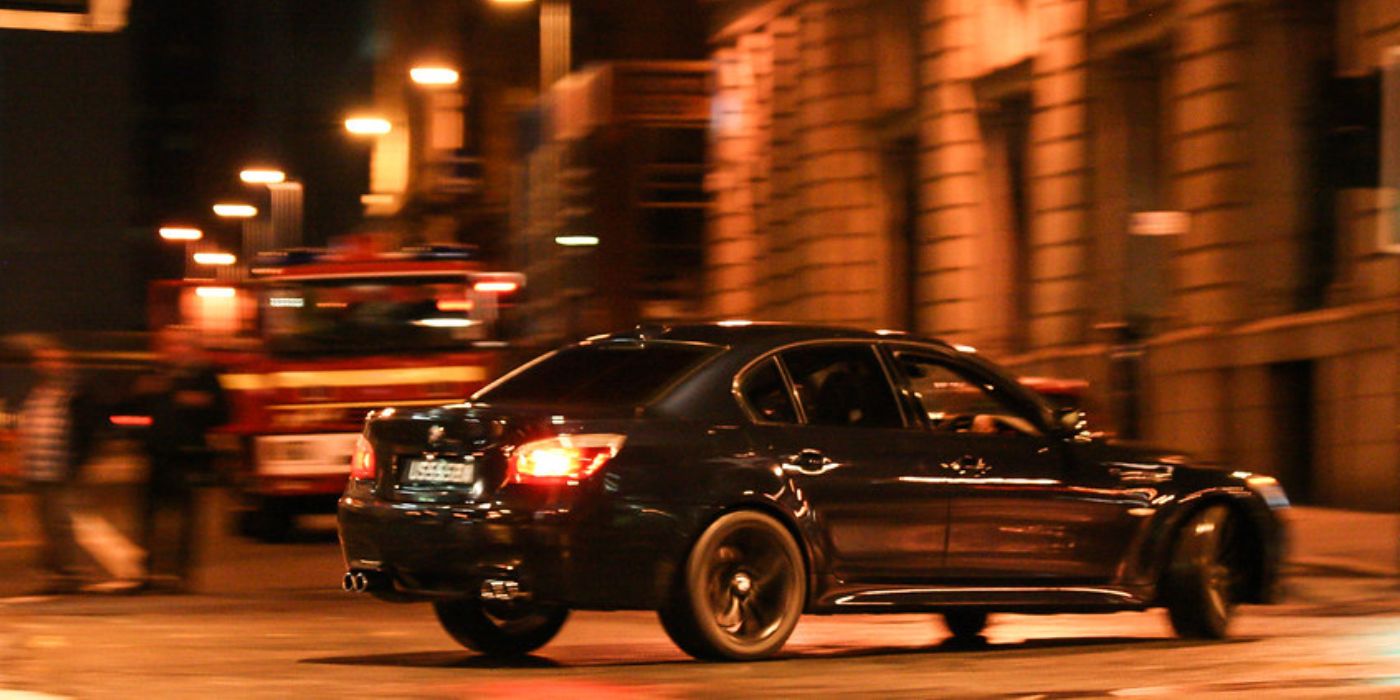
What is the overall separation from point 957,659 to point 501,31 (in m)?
56.5

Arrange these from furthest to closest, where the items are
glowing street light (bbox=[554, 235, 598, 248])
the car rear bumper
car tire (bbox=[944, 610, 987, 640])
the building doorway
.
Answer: glowing street light (bbox=[554, 235, 598, 248]), the building doorway, car tire (bbox=[944, 610, 987, 640]), the car rear bumper

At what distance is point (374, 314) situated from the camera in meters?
20.9

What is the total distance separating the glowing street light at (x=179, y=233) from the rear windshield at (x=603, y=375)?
115 meters

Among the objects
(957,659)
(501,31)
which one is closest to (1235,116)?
(957,659)

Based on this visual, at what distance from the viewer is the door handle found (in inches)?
391

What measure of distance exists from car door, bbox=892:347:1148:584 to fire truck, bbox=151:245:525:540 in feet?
33.8

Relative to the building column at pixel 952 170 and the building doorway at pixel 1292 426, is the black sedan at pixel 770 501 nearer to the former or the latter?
the building doorway at pixel 1292 426

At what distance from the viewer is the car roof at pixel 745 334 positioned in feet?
33.6

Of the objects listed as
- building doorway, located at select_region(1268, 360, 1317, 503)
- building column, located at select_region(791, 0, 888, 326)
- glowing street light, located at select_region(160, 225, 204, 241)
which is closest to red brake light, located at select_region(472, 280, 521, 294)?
building doorway, located at select_region(1268, 360, 1317, 503)

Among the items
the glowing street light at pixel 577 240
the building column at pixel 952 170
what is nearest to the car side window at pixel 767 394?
the building column at pixel 952 170

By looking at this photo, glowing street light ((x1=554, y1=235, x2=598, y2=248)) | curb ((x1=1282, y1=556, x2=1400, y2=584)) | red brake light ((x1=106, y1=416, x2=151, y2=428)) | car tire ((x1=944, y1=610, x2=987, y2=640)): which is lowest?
curb ((x1=1282, y1=556, x2=1400, y2=584))

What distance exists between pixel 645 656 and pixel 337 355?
34.8ft

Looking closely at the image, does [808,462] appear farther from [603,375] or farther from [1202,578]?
[1202,578]

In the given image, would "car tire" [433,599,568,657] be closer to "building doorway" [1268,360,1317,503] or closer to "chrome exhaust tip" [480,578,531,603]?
"chrome exhaust tip" [480,578,531,603]
